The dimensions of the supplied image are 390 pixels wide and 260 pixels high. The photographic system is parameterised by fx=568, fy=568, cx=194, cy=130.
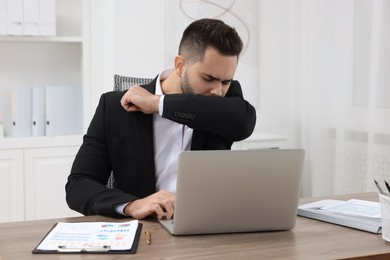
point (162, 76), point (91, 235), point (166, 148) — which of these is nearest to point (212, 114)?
point (166, 148)

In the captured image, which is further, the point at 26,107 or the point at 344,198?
the point at 26,107

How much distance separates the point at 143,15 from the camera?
11.1ft

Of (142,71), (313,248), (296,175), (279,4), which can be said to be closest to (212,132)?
(296,175)

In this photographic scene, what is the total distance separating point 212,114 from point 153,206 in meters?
0.41

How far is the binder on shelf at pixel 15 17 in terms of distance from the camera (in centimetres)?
311

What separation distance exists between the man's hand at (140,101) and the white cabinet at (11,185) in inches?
58.5

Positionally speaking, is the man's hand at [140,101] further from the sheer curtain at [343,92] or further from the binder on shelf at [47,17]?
the binder on shelf at [47,17]

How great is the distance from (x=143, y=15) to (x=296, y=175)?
218 cm

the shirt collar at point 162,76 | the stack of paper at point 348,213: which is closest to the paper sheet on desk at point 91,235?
the stack of paper at point 348,213

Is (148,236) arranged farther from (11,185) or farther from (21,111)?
(21,111)

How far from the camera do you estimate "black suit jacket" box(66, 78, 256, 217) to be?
178 cm

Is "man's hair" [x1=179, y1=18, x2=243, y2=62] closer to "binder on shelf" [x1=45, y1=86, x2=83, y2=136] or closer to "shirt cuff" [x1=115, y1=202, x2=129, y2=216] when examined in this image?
"shirt cuff" [x1=115, y1=202, x2=129, y2=216]

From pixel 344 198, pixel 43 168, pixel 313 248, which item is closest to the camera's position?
pixel 313 248

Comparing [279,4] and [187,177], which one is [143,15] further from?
[187,177]
